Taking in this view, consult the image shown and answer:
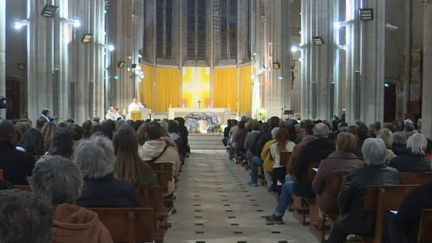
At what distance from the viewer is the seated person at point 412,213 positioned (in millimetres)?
4039

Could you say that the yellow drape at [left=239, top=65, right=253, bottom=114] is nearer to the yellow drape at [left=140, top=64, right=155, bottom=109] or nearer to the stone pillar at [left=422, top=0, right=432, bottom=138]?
the yellow drape at [left=140, top=64, right=155, bottom=109]

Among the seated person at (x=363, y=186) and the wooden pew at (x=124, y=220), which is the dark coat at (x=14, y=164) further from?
the seated person at (x=363, y=186)

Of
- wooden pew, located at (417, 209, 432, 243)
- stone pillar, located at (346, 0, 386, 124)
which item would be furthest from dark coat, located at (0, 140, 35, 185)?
stone pillar, located at (346, 0, 386, 124)

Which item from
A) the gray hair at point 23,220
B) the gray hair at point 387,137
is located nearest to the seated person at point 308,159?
the gray hair at point 387,137

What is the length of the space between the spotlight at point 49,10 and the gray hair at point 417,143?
518 inches

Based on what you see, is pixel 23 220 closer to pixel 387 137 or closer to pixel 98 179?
pixel 98 179

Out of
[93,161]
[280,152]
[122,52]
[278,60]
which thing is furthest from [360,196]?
[122,52]

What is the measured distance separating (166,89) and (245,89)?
20.6 ft

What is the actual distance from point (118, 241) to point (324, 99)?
21581 millimetres

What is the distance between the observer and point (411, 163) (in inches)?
282

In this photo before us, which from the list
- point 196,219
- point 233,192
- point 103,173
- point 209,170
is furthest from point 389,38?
point 103,173

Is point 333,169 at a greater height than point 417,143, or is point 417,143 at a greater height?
point 417,143

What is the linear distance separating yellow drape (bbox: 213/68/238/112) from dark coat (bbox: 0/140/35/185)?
130ft

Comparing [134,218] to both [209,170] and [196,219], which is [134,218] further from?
[209,170]
